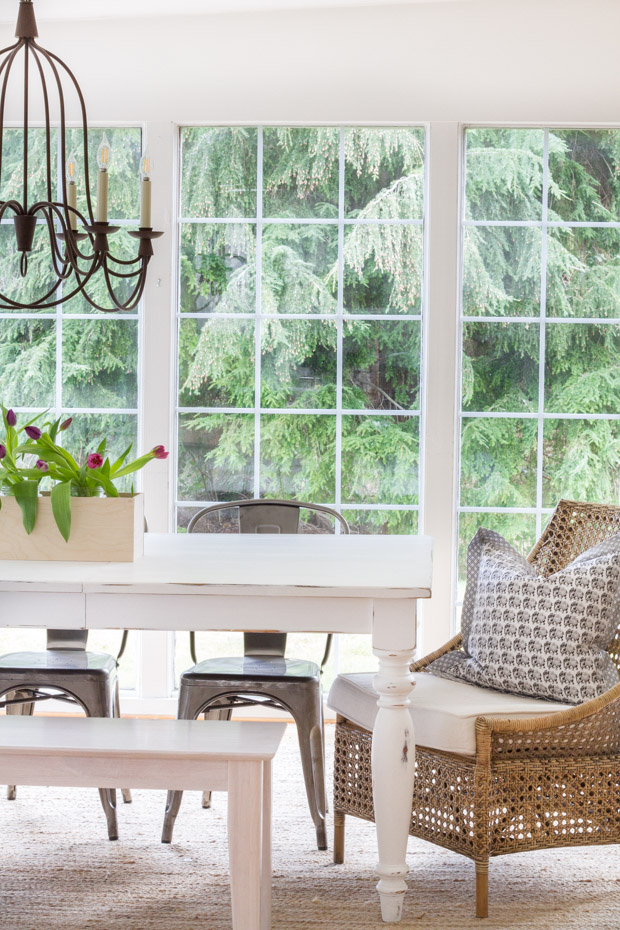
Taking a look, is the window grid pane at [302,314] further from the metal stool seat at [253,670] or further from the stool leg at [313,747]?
the stool leg at [313,747]

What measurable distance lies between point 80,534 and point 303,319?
1.68 metres

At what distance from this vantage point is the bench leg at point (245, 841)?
6.26ft

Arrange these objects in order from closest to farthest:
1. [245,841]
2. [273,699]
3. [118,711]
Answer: [245,841]
[273,699]
[118,711]

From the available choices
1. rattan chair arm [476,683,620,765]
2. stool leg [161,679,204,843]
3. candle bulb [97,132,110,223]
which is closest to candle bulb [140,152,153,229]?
candle bulb [97,132,110,223]

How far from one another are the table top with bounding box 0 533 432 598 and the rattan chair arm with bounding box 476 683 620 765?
1.20 ft

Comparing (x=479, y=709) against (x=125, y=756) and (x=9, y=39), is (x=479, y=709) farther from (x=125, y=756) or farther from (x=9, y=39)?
(x=9, y=39)

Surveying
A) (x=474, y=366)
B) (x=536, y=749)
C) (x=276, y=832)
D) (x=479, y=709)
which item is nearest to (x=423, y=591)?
(x=479, y=709)

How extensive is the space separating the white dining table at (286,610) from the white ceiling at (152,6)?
2.33 meters

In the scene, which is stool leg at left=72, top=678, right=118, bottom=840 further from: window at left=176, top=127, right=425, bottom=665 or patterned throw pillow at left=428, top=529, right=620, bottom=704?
window at left=176, top=127, right=425, bottom=665

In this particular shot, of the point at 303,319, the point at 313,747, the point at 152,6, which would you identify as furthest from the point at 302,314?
the point at 313,747

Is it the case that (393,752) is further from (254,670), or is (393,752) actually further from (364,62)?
(364,62)

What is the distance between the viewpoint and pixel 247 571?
2.23 m

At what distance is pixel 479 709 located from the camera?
2.20 metres

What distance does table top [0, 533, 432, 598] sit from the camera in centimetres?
207
